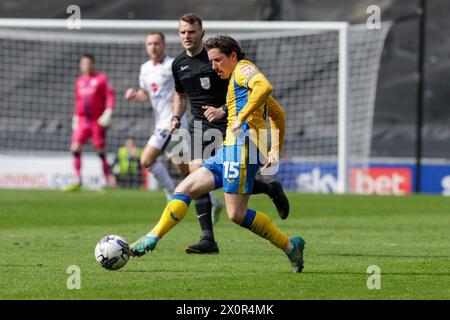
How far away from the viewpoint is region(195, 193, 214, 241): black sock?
403 inches

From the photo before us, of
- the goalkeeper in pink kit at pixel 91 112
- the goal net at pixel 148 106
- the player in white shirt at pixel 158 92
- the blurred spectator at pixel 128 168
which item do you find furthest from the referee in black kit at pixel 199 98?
the blurred spectator at pixel 128 168

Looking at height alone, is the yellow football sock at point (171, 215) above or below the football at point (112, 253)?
above

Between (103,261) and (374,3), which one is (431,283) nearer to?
(103,261)

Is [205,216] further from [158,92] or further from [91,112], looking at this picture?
[91,112]

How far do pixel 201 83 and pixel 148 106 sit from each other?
15.6 metres

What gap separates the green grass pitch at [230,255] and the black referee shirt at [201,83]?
1.45 metres

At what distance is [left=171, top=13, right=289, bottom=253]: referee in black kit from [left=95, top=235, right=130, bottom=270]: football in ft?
5.73

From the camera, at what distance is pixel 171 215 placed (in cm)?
861

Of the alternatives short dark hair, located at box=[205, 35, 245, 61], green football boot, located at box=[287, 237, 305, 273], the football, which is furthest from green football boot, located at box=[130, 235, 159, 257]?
short dark hair, located at box=[205, 35, 245, 61]

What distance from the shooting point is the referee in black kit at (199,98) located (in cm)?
1011

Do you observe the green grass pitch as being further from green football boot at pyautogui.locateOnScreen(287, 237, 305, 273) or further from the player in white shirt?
the player in white shirt

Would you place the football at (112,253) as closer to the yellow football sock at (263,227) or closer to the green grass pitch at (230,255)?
the green grass pitch at (230,255)

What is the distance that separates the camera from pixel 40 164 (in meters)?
23.1

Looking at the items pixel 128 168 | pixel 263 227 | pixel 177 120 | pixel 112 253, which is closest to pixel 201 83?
pixel 177 120
